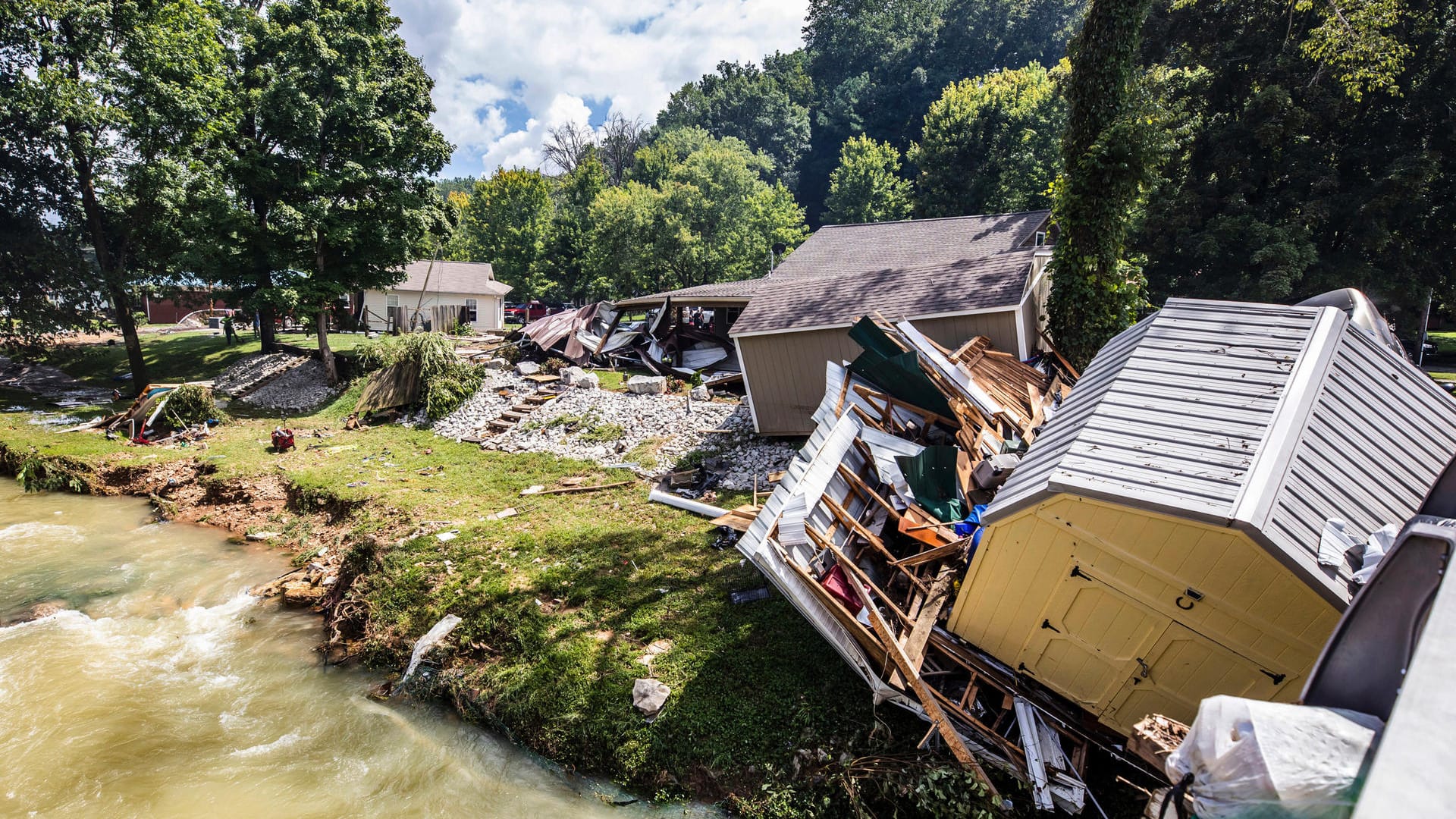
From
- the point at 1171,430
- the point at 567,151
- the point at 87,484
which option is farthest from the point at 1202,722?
the point at 567,151

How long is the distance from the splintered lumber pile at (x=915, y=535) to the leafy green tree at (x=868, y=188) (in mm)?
29360

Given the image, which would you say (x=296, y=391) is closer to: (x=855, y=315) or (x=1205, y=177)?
(x=855, y=315)

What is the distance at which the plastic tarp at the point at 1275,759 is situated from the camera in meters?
2.06

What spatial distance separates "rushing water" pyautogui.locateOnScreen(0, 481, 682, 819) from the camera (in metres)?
5.64

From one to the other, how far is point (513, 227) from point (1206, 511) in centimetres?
4480

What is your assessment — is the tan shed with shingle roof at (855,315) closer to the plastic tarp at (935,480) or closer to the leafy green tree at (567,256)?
the plastic tarp at (935,480)

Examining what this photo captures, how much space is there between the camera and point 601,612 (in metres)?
7.32

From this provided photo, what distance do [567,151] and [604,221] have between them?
78.4 feet

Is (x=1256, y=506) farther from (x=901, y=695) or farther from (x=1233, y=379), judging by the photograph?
(x=901, y=695)

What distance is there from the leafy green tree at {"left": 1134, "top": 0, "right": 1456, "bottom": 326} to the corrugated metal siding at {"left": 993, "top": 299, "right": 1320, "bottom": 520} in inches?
574

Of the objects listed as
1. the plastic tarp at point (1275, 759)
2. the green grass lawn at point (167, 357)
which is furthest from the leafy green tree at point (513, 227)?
the plastic tarp at point (1275, 759)

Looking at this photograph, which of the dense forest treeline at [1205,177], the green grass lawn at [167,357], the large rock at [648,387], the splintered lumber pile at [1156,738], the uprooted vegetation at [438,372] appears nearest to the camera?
the splintered lumber pile at [1156,738]

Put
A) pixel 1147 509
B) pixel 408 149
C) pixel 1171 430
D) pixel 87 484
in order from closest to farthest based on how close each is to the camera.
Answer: pixel 1147 509
pixel 1171 430
pixel 87 484
pixel 408 149

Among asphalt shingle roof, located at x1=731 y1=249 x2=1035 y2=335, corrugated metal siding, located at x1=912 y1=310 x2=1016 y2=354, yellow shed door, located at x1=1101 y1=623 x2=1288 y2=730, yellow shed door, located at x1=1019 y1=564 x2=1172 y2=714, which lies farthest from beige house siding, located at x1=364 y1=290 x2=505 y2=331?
yellow shed door, located at x1=1101 y1=623 x2=1288 y2=730
